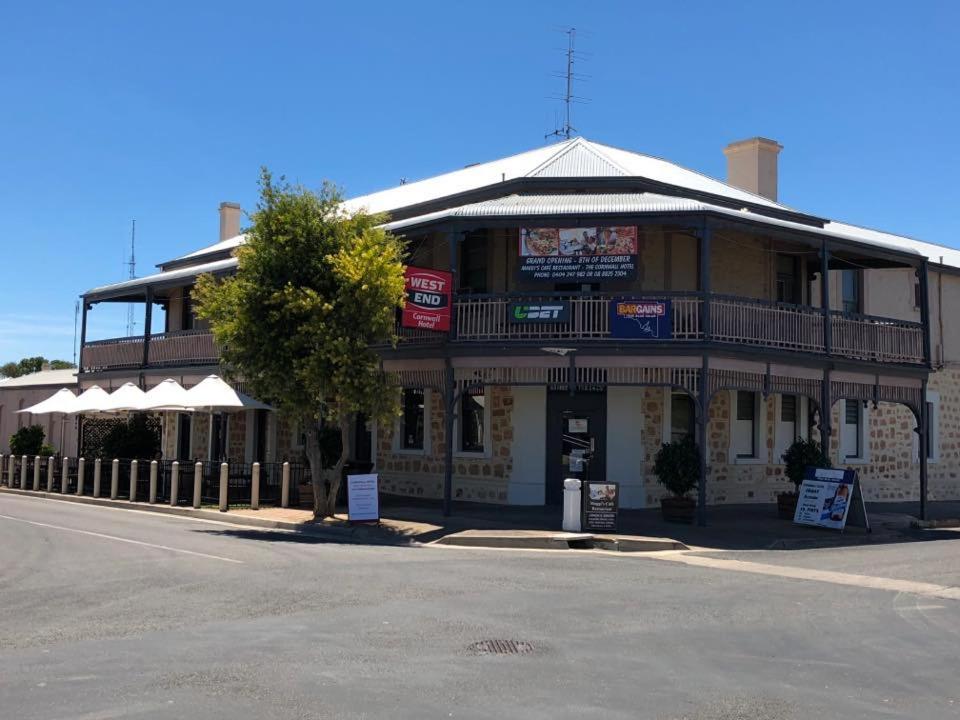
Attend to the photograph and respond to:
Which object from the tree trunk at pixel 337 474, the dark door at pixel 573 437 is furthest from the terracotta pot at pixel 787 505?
the tree trunk at pixel 337 474

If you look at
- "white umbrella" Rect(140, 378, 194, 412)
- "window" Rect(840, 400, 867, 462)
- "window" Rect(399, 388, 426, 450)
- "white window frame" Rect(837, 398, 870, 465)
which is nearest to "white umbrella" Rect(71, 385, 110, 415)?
"white umbrella" Rect(140, 378, 194, 412)

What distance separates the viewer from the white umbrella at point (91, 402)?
85.1ft

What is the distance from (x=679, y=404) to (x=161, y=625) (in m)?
14.8

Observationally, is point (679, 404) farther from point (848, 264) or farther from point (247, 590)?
point (247, 590)

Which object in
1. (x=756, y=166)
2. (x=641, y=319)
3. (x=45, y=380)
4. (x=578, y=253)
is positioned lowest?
(x=45, y=380)

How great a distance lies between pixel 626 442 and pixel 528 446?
2096mm

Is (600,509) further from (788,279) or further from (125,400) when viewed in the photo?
(125,400)

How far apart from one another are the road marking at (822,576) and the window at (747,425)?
7.78 m

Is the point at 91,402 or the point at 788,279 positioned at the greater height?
the point at 788,279

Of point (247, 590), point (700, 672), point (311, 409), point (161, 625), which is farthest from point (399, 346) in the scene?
point (700, 672)

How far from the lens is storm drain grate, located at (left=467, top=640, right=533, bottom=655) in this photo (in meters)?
7.81

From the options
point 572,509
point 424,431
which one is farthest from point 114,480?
point 572,509

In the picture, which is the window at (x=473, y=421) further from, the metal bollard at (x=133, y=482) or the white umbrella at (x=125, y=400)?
the white umbrella at (x=125, y=400)

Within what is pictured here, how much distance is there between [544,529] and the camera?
17062mm
